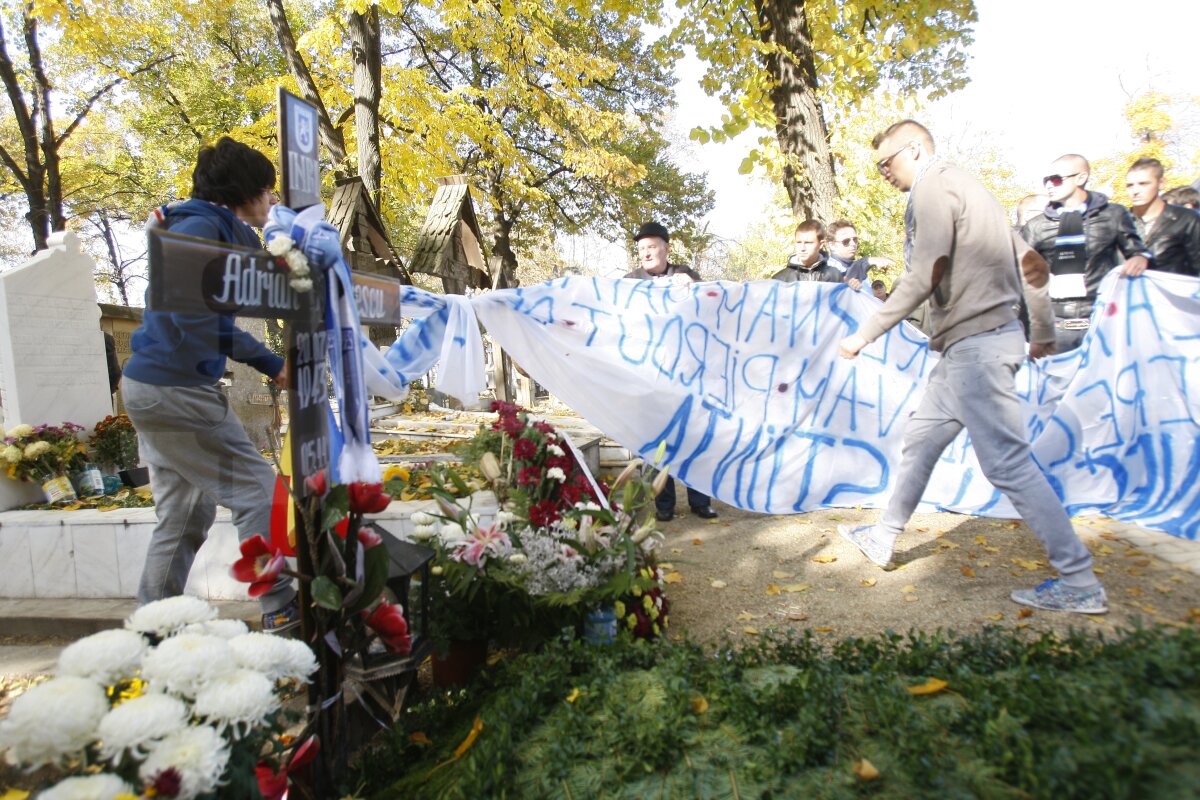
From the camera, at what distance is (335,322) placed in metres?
1.94

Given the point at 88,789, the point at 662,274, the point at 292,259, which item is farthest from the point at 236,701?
the point at 662,274

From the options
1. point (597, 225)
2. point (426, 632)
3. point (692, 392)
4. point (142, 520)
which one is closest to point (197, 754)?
point (426, 632)

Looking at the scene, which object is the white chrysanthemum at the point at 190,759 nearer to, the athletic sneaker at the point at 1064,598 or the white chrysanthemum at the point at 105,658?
the white chrysanthemum at the point at 105,658

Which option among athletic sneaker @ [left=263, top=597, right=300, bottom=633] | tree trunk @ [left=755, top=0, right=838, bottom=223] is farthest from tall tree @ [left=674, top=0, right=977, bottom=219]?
athletic sneaker @ [left=263, top=597, right=300, bottom=633]

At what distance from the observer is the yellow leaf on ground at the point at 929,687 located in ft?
4.83

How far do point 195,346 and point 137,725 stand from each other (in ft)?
6.09

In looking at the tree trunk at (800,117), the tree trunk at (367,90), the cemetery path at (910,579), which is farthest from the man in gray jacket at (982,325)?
the tree trunk at (367,90)

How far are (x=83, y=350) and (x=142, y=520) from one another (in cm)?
329

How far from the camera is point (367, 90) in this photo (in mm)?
10922

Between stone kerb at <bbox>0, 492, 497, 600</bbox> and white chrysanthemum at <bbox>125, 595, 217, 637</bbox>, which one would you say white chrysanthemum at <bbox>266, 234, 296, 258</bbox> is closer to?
white chrysanthemum at <bbox>125, 595, 217, 637</bbox>

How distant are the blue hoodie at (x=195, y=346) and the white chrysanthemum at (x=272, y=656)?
1.36 m

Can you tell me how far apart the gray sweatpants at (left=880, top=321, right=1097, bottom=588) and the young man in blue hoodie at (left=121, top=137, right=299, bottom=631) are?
2.88 metres

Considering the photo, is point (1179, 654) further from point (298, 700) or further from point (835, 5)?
point (835, 5)

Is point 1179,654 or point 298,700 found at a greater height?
point 1179,654
